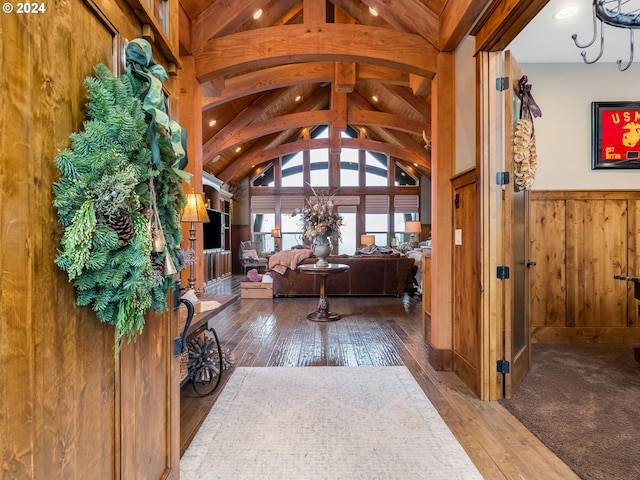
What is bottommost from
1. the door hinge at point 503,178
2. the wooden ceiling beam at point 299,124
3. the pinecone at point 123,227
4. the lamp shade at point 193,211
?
the pinecone at point 123,227

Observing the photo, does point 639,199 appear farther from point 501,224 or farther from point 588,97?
point 501,224

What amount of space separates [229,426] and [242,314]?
3.02m

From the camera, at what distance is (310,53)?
3.18 m

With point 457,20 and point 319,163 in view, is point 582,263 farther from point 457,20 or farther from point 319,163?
point 319,163

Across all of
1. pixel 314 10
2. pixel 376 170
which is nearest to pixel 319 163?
pixel 376 170

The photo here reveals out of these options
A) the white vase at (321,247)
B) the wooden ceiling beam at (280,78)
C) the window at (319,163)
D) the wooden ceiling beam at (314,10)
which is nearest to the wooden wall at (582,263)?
the white vase at (321,247)

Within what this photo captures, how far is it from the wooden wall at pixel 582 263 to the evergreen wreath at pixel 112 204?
3.86 meters

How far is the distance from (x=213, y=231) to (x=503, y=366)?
28.1 feet

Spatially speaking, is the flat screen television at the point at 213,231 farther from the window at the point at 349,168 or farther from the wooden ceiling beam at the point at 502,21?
the wooden ceiling beam at the point at 502,21

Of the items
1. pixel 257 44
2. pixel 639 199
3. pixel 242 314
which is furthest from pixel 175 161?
pixel 639 199

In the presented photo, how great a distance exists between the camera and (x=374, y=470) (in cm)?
165

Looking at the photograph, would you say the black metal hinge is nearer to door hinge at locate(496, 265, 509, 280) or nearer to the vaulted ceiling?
the vaulted ceiling

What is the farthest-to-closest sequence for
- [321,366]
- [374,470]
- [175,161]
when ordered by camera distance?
[321,366], [374,470], [175,161]

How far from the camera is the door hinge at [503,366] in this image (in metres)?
2.35
